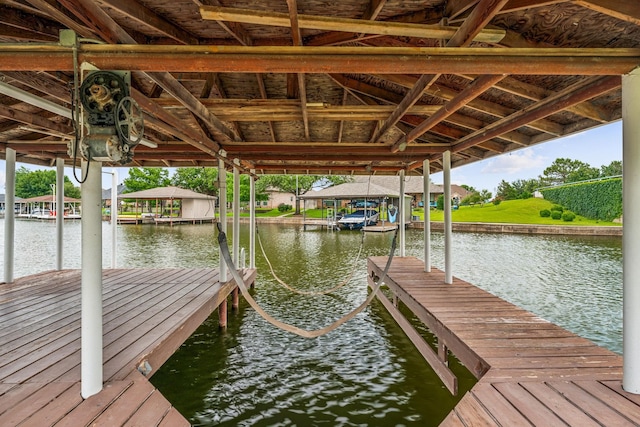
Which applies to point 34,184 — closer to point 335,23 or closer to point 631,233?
point 335,23

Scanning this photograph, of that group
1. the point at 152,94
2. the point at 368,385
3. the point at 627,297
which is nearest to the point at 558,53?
the point at 627,297

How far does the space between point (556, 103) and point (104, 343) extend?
407 centimetres

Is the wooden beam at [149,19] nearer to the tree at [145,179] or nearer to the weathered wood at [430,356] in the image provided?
the weathered wood at [430,356]

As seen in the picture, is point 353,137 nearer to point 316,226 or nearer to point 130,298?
point 130,298

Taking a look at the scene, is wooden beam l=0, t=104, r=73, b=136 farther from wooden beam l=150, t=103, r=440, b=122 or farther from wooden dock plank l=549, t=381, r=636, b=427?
wooden dock plank l=549, t=381, r=636, b=427

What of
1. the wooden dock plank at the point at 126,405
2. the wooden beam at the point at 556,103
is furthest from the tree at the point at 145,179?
the wooden beam at the point at 556,103

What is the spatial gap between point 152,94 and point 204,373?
2.80m

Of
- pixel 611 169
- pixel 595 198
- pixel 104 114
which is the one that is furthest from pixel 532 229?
pixel 611 169

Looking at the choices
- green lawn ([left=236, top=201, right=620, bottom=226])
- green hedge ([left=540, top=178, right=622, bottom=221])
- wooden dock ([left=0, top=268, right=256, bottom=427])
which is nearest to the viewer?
wooden dock ([left=0, top=268, right=256, bottom=427])

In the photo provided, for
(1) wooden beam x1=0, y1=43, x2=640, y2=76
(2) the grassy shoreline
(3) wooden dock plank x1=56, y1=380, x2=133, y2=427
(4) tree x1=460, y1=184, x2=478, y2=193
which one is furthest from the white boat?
(4) tree x1=460, y1=184, x2=478, y2=193

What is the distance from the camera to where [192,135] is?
3.63 metres

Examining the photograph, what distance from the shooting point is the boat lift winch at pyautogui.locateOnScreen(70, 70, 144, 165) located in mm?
1987

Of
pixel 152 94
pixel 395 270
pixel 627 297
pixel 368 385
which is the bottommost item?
pixel 368 385

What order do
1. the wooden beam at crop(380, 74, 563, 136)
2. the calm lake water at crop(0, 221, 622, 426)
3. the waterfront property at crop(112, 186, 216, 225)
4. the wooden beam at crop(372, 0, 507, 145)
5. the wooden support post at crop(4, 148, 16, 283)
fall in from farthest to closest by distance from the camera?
1. the waterfront property at crop(112, 186, 216, 225)
2. the wooden support post at crop(4, 148, 16, 283)
3. the wooden beam at crop(380, 74, 563, 136)
4. the calm lake water at crop(0, 221, 622, 426)
5. the wooden beam at crop(372, 0, 507, 145)
